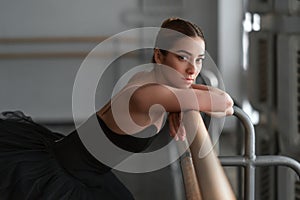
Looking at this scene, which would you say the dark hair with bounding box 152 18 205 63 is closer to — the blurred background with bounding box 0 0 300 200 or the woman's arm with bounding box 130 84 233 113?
the woman's arm with bounding box 130 84 233 113

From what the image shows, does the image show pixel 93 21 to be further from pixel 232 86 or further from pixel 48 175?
pixel 48 175

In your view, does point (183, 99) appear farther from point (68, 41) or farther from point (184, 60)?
point (68, 41)

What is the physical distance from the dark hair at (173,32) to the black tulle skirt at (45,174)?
201 mm

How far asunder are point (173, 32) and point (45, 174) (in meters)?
0.25

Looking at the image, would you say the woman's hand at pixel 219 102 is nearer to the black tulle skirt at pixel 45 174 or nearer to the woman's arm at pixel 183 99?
the woman's arm at pixel 183 99

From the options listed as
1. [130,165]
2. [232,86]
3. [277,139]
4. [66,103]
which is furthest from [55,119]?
[130,165]

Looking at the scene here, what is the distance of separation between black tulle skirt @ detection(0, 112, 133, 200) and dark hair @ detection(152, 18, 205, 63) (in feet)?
0.66

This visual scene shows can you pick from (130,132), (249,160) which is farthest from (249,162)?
(130,132)

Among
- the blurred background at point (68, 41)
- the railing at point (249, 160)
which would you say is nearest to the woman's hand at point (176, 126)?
the railing at point (249, 160)

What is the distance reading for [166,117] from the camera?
658 millimetres

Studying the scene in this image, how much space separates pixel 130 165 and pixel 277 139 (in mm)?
1155

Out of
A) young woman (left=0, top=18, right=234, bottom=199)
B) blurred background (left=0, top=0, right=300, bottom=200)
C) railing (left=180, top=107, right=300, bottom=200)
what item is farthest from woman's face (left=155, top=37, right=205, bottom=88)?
blurred background (left=0, top=0, right=300, bottom=200)

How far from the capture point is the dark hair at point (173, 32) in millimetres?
Answer: 604

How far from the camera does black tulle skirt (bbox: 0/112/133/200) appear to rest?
2.29ft
